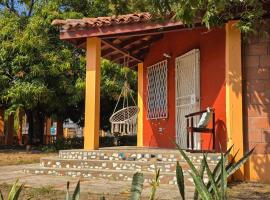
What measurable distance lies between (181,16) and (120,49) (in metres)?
6.17

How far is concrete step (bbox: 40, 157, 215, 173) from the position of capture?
7.48m

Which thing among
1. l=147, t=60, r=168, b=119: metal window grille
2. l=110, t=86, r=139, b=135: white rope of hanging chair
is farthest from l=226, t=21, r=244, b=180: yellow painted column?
l=110, t=86, r=139, b=135: white rope of hanging chair

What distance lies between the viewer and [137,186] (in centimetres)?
233

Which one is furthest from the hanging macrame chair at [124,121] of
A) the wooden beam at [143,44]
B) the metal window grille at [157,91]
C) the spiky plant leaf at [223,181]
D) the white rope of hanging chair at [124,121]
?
the spiky plant leaf at [223,181]

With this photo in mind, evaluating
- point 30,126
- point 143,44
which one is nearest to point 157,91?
point 143,44

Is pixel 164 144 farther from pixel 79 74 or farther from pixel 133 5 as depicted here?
pixel 79 74

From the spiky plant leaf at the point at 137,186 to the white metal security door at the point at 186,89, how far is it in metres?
6.50

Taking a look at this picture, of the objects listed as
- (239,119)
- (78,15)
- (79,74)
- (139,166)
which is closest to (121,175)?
(139,166)

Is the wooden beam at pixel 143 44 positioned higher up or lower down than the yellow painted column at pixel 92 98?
higher up

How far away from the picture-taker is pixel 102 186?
6719 millimetres

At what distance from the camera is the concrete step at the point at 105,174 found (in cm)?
701

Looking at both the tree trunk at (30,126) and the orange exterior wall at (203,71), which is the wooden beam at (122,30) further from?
the tree trunk at (30,126)

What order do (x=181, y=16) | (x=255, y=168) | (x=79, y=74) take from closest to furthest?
(x=181, y=16)
(x=255, y=168)
(x=79, y=74)

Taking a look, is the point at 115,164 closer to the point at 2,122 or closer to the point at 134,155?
the point at 134,155
